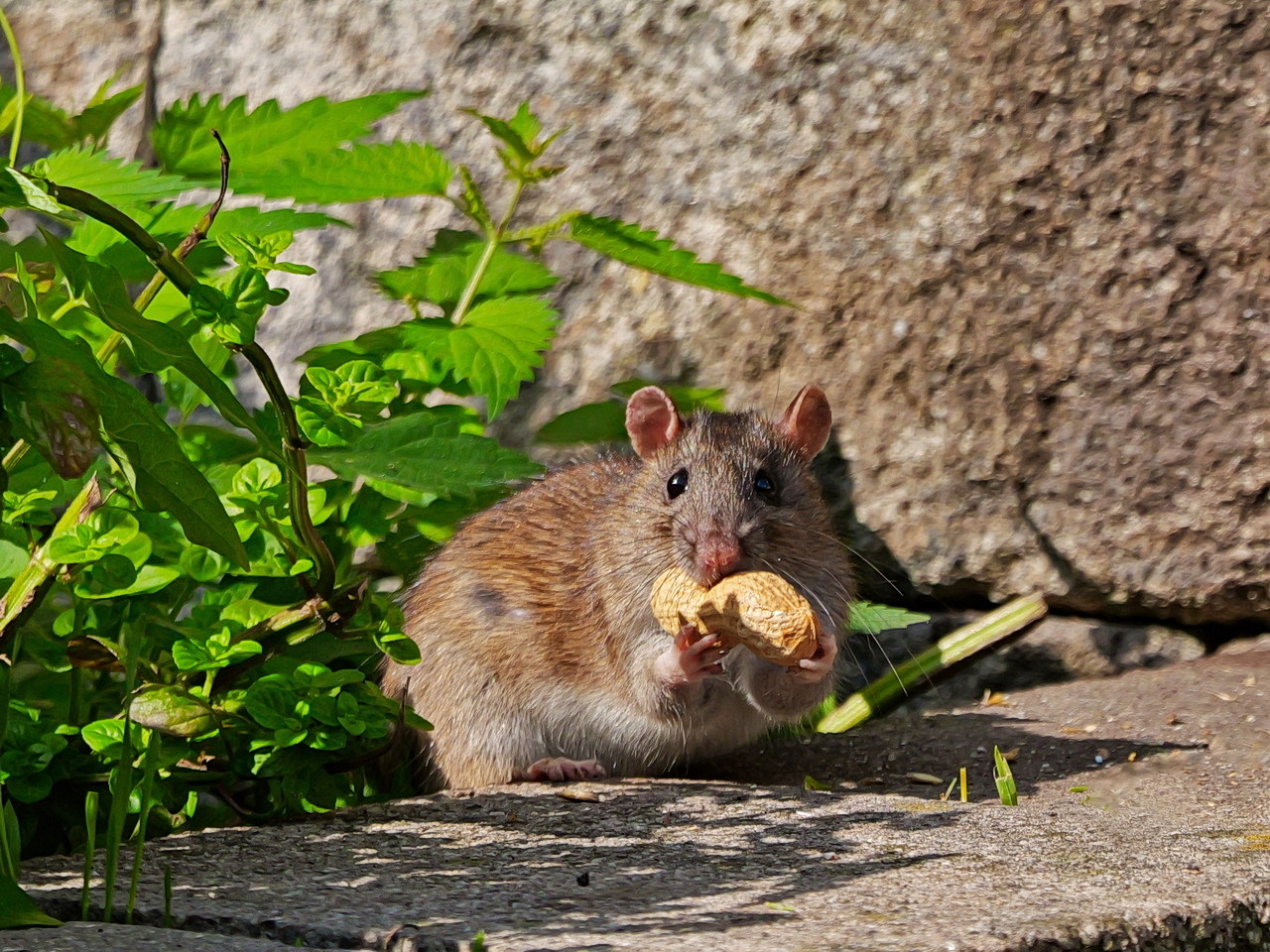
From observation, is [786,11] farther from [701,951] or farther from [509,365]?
[701,951]

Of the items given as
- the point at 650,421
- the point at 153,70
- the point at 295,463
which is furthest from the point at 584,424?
the point at 153,70

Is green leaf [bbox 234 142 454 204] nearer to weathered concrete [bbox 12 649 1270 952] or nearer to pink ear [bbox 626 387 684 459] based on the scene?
pink ear [bbox 626 387 684 459]

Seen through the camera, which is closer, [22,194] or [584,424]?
[22,194]

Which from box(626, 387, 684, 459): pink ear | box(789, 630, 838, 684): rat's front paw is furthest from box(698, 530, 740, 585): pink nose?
box(626, 387, 684, 459): pink ear

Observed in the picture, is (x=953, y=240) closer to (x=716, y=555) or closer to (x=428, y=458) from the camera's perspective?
(x=716, y=555)

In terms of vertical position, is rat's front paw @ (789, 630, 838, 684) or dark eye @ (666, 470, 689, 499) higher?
dark eye @ (666, 470, 689, 499)

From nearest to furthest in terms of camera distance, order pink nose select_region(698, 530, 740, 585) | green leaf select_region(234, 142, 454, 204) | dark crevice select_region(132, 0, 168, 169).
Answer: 1. green leaf select_region(234, 142, 454, 204)
2. pink nose select_region(698, 530, 740, 585)
3. dark crevice select_region(132, 0, 168, 169)
